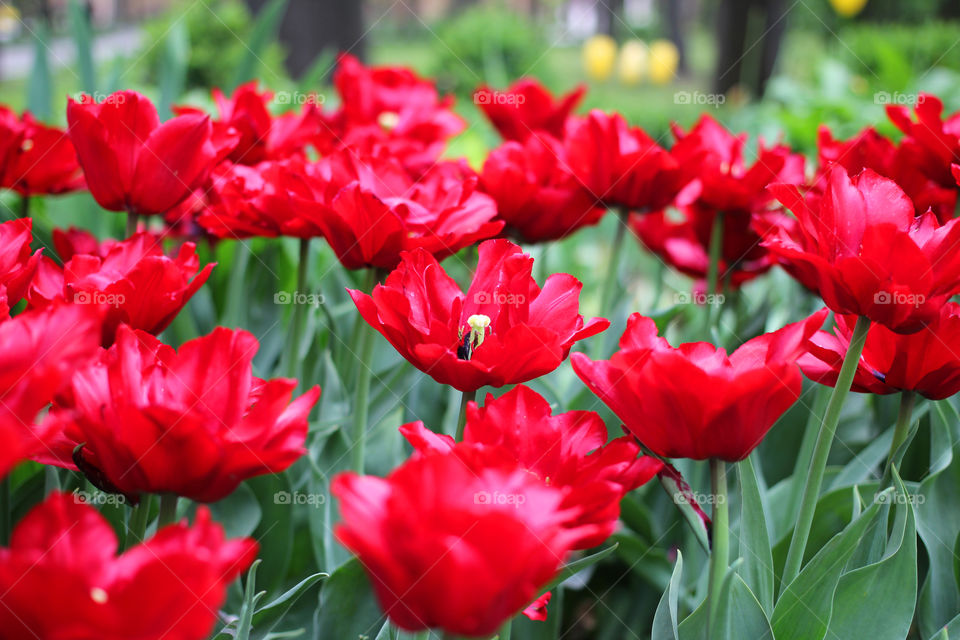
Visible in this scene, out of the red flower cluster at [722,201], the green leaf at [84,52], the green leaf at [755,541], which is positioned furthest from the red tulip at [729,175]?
the green leaf at [84,52]

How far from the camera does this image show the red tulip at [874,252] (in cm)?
76

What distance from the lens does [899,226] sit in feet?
2.73

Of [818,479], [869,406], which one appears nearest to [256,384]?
[818,479]

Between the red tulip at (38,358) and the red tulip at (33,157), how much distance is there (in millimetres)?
766

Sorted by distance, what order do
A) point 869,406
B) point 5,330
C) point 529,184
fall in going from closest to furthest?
1. point 5,330
2. point 529,184
3. point 869,406

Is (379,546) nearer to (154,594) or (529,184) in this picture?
(154,594)

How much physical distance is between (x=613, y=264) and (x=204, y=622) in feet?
3.59

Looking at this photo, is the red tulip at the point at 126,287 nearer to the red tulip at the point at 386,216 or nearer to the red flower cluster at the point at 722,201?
the red tulip at the point at 386,216

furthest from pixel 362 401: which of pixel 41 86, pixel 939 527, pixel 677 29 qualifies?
pixel 677 29

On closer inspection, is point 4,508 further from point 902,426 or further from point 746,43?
point 746,43

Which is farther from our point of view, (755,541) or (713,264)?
(713,264)

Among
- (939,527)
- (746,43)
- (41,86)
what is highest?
(41,86)

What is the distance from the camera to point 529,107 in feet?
6.07

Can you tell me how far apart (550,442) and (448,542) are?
25cm
